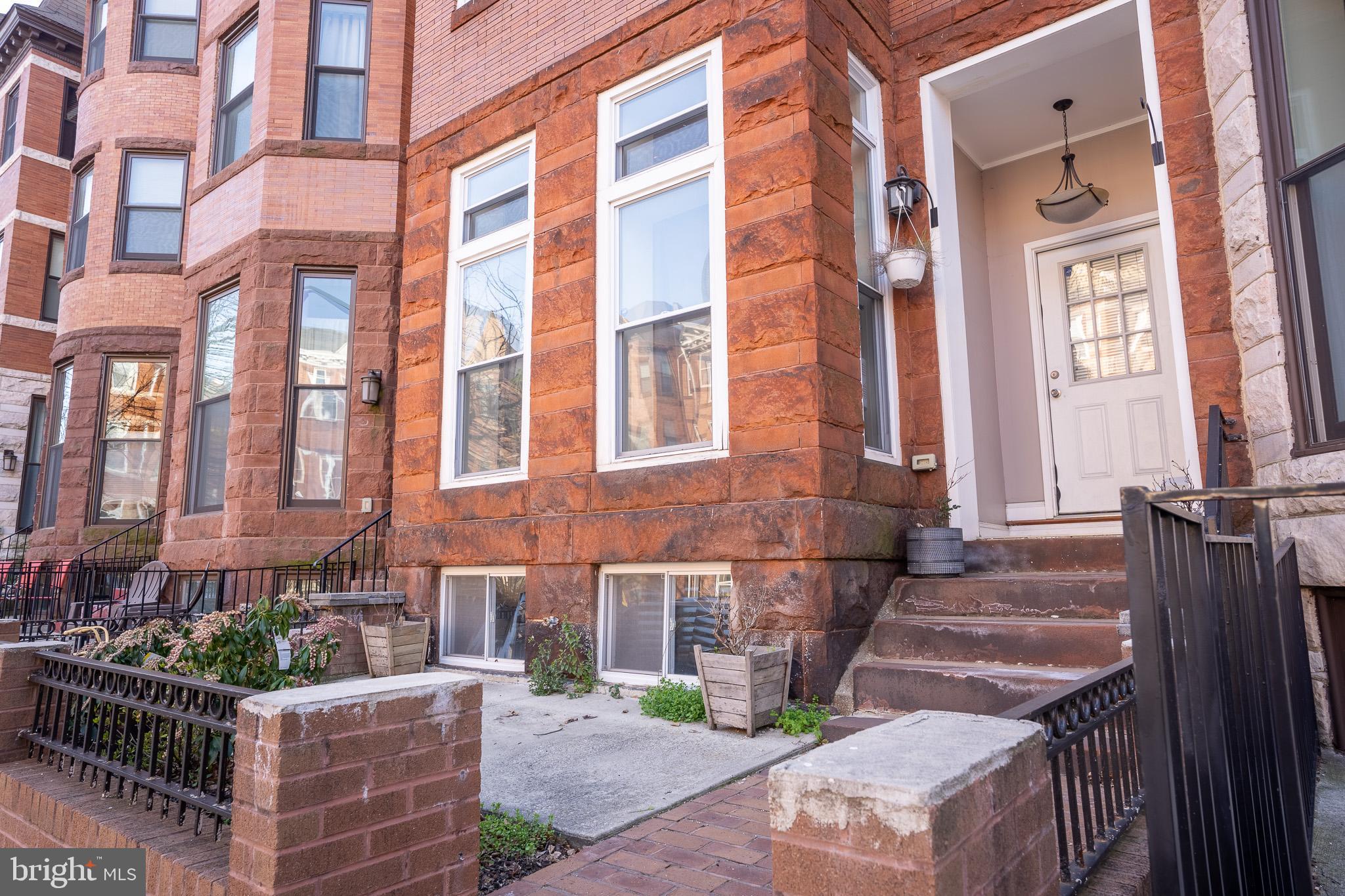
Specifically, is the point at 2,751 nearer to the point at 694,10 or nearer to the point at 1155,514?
the point at 1155,514

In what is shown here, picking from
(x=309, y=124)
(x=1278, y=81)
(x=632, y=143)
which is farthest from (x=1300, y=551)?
(x=309, y=124)

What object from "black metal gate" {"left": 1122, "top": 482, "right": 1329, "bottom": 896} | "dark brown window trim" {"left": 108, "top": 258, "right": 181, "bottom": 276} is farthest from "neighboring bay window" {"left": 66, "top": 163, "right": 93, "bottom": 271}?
"black metal gate" {"left": 1122, "top": 482, "right": 1329, "bottom": 896}

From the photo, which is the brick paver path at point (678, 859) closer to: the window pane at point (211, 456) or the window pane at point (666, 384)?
the window pane at point (666, 384)

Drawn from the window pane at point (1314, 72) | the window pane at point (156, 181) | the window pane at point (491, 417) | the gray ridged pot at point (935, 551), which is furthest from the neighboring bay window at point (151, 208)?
the window pane at point (1314, 72)

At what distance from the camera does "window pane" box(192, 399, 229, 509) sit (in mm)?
9031

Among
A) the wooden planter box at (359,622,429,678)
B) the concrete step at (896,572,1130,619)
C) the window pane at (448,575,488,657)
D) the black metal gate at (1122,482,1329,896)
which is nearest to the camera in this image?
the black metal gate at (1122,482,1329,896)

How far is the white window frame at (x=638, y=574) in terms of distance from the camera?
533cm

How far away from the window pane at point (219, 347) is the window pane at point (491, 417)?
3599 millimetres

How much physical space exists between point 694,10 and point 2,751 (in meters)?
5.73

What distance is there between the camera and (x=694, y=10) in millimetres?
5766

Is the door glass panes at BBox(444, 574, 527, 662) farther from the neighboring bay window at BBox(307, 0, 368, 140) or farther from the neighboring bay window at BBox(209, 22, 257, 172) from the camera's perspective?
the neighboring bay window at BBox(209, 22, 257, 172)

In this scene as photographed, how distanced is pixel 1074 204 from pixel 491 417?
16.6 feet

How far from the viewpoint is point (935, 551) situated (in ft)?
17.3

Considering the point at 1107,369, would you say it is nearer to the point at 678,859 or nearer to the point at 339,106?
the point at 678,859
